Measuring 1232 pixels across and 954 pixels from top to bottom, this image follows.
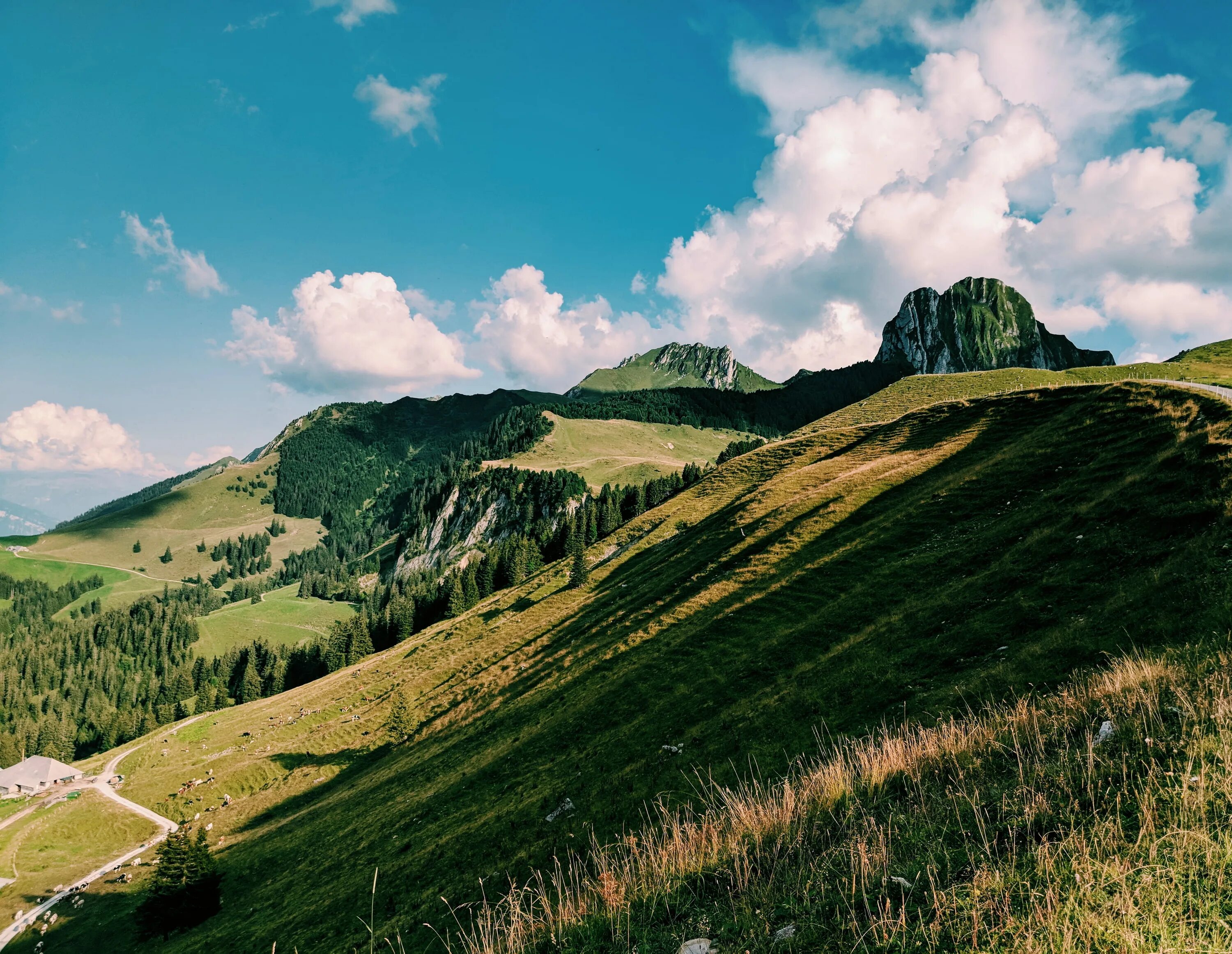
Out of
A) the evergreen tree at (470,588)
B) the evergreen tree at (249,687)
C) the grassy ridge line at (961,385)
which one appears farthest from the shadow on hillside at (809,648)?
the evergreen tree at (249,687)

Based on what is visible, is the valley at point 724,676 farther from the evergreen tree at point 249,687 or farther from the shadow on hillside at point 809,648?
the evergreen tree at point 249,687

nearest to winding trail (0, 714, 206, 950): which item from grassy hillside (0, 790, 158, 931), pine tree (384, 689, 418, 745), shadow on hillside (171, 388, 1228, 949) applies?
grassy hillside (0, 790, 158, 931)

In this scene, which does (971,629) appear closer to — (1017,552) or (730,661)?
(1017,552)

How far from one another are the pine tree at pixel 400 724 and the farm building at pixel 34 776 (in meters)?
83.8

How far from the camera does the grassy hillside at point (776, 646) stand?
59.7ft

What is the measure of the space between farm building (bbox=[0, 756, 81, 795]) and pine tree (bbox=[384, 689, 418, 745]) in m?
83.8

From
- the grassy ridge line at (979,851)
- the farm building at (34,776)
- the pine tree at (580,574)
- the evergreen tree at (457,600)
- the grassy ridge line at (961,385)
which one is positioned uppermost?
the grassy ridge line at (961,385)

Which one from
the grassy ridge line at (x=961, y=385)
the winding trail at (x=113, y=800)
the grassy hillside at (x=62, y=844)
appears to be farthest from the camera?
the grassy ridge line at (x=961, y=385)

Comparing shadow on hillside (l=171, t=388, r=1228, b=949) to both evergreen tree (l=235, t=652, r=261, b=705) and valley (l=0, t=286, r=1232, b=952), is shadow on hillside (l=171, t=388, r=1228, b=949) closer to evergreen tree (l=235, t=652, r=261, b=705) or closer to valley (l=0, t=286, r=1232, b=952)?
valley (l=0, t=286, r=1232, b=952)

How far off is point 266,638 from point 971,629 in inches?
8750

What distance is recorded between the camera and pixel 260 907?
32.7 m

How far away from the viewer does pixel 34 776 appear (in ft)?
319

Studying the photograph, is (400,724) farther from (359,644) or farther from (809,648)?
(359,644)

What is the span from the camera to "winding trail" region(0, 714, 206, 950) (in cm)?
4827
